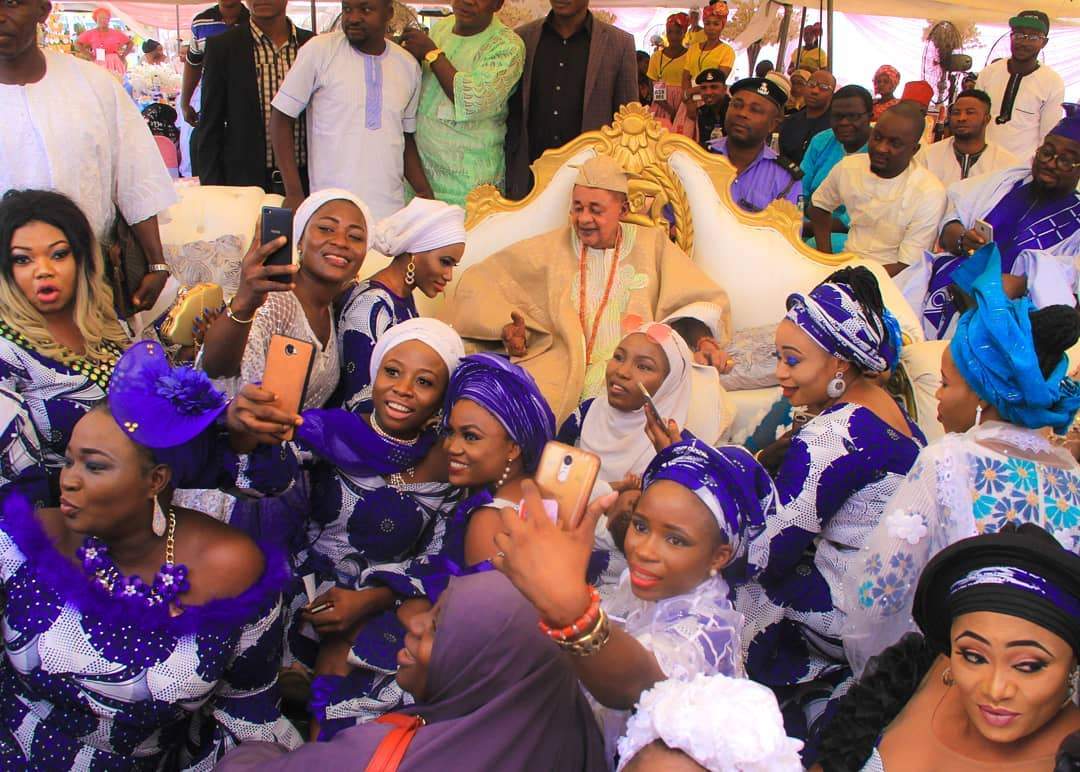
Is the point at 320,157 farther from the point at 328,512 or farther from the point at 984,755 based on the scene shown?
the point at 984,755

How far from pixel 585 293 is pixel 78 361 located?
2.22 meters

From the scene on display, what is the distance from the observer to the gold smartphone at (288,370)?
2.24 m

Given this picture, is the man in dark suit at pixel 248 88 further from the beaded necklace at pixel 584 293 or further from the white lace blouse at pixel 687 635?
the white lace blouse at pixel 687 635

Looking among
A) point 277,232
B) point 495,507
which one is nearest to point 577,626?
point 495,507

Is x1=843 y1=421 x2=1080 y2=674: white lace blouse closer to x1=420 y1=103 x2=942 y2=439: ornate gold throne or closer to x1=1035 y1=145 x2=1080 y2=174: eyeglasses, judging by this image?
x1=420 y1=103 x2=942 y2=439: ornate gold throne

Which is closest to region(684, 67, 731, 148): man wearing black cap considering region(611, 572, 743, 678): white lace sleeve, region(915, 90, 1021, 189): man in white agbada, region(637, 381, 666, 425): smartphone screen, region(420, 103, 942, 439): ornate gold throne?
region(915, 90, 1021, 189): man in white agbada

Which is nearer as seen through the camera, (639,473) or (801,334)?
(801,334)

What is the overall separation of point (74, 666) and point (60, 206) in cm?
147

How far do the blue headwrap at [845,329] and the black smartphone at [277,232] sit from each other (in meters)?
1.50

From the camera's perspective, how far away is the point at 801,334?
2.83 metres

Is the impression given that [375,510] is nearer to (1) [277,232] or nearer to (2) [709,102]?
(1) [277,232]

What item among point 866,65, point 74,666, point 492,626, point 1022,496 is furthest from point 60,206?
point 866,65

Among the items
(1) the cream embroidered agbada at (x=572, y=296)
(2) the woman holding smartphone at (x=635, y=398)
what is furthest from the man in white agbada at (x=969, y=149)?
(2) the woman holding smartphone at (x=635, y=398)

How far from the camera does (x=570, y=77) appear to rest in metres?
5.22
